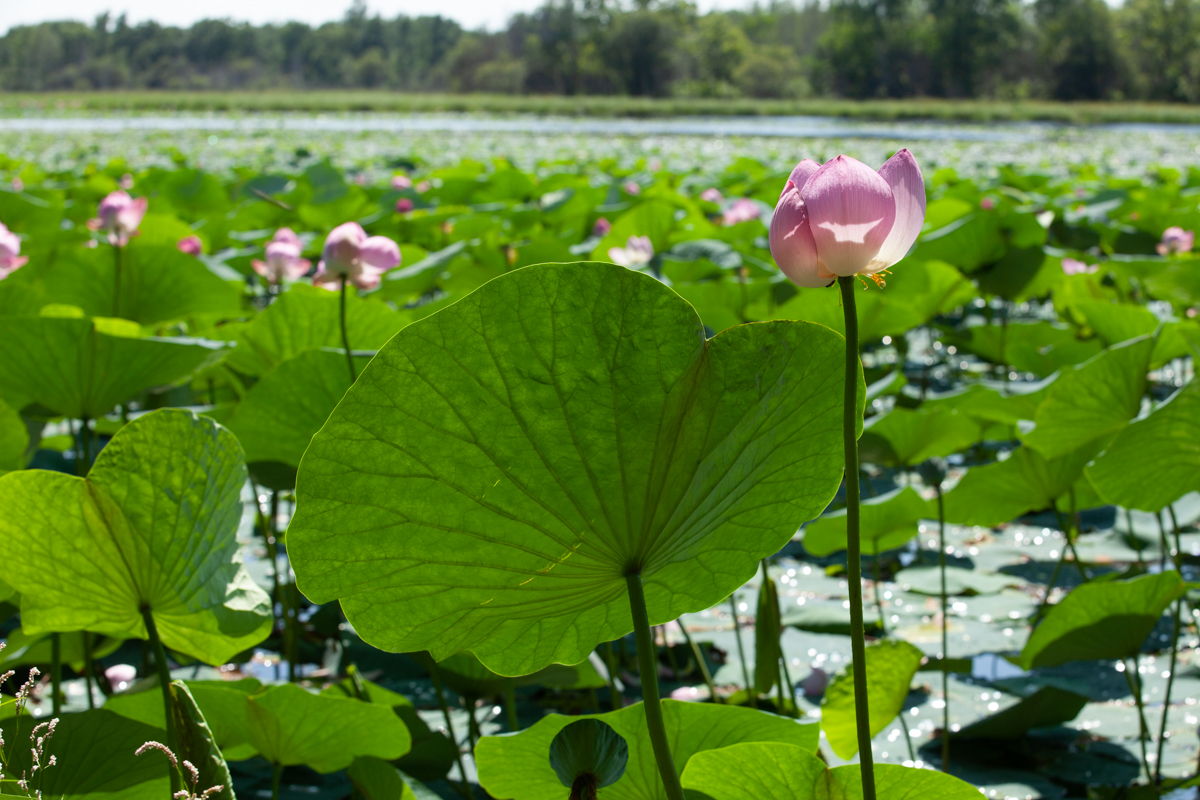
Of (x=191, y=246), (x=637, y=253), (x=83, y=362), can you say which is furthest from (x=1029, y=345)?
(x=191, y=246)

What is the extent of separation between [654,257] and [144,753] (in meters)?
2.14

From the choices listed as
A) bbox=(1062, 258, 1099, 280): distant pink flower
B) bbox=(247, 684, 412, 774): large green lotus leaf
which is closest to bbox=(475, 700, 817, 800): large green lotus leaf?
bbox=(247, 684, 412, 774): large green lotus leaf

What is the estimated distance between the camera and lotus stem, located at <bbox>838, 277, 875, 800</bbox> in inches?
21.4

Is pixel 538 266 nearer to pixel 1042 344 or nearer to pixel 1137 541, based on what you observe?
pixel 1137 541

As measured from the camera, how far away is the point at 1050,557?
2.14 metres

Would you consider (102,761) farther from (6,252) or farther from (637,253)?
(637,253)

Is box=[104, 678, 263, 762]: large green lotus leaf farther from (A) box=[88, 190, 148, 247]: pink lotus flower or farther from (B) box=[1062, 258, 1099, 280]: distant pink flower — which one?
(B) box=[1062, 258, 1099, 280]: distant pink flower

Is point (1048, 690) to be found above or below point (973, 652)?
above

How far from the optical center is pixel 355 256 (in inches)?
54.5

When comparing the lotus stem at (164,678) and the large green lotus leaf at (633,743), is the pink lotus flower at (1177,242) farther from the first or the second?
the lotus stem at (164,678)

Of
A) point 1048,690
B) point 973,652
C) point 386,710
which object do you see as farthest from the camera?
point 973,652

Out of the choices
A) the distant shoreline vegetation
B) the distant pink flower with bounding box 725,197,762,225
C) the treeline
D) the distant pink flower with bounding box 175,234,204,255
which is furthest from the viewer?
the treeline

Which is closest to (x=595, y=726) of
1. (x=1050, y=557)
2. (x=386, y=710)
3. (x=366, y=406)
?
(x=366, y=406)

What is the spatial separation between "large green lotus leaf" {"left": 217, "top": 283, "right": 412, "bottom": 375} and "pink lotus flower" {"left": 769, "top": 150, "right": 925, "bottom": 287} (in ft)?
3.06
